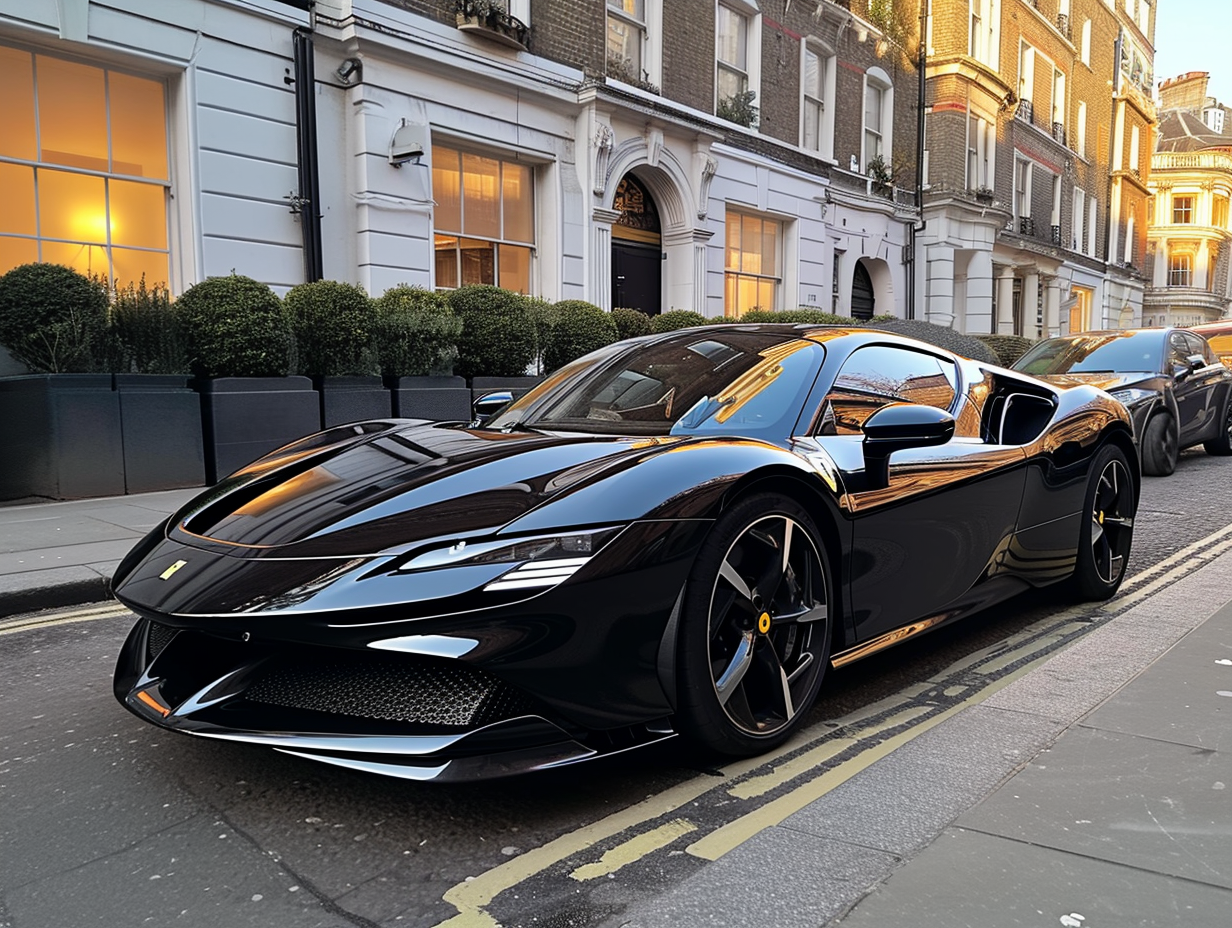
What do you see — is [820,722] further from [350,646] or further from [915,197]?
[915,197]

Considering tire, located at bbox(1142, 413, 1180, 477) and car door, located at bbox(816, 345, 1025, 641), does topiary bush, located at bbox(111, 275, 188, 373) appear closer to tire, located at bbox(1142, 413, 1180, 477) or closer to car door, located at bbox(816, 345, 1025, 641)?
car door, located at bbox(816, 345, 1025, 641)

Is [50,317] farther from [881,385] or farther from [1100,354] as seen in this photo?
[1100,354]

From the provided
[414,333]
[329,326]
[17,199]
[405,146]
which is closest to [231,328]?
[329,326]

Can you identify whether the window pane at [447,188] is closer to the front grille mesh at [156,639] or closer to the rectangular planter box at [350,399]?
the rectangular planter box at [350,399]

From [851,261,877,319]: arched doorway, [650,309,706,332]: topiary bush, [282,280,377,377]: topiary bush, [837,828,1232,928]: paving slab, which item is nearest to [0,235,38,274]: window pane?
[282,280,377,377]: topiary bush

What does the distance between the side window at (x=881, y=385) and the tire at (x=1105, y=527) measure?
1165 mm

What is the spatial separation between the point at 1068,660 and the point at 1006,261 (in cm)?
2620

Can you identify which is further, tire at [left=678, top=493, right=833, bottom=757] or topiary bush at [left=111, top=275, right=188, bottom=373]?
topiary bush at [left=111, top=275, right=188, bottom=373]

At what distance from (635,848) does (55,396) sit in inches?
257

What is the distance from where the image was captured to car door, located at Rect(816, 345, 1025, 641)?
305cm

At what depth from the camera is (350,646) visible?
2.11 meters

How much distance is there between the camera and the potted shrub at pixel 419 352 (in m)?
9.11

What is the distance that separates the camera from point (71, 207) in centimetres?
913

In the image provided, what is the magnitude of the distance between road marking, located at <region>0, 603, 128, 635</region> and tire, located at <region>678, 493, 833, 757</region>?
3.19 metres
